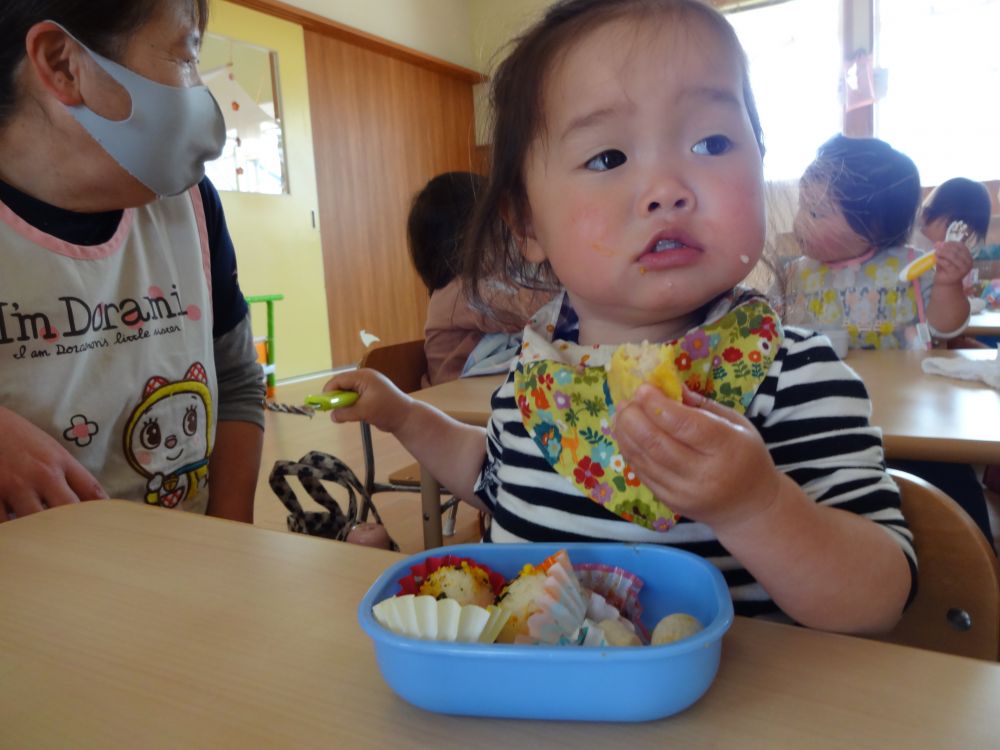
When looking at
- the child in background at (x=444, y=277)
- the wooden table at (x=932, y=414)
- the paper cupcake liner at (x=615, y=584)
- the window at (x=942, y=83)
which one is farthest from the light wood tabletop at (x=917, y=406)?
the window at (x=942, y=83)

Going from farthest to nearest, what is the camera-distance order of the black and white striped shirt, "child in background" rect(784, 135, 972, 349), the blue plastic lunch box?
"child in background" rect(784, 135, 972, 349), the black and white striped shirt, the blue plastic lunch box

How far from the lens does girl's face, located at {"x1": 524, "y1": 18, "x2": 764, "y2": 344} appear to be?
2.21 feet

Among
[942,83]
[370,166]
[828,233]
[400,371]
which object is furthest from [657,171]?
[942,83]

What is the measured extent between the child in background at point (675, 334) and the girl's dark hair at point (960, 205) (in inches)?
122

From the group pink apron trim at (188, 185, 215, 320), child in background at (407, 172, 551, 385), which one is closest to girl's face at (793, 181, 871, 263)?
child in background at (407, 172, 551, 385)

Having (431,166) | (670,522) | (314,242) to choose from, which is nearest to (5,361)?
(670,522)

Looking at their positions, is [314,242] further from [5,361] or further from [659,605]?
[659,605]

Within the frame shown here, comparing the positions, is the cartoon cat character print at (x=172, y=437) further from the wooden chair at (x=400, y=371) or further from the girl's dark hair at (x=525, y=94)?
the wooden chair at (x=400, y=371)

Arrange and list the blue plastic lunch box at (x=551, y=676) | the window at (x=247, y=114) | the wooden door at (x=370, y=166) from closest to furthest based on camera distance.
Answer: the blue plastic lunch box at (x=551, y=676), the window at (x=247, y=114), the wooden door at (x=370, y=166)

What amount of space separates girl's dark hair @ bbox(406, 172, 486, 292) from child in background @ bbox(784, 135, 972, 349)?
104 cm

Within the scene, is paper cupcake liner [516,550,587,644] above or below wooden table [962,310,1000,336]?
above

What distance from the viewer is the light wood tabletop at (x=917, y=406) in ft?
3.43

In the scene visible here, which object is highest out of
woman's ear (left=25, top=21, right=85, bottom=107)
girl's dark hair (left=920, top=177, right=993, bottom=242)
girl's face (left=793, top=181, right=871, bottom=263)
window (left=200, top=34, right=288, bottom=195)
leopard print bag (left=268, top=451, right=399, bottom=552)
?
window (left=200, top=34, right=288, bottom=195)

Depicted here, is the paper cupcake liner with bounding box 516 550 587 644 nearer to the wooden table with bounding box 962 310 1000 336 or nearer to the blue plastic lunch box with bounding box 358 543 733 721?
the blue plastic lunch box with bounding box 358 543 733 721
